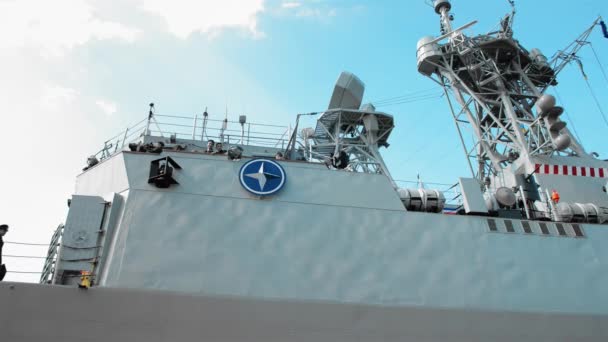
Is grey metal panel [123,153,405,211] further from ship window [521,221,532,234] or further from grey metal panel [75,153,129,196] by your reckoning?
ship window [521,221,532,234]

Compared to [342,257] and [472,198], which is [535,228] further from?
[342,257]

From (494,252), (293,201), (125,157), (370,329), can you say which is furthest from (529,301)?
(125,157)

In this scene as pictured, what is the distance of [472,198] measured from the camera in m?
8.64

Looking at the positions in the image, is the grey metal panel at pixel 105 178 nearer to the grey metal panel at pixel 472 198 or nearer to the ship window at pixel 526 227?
the grey metal panel at pixel 472 198

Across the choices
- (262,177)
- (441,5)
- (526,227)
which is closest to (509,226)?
(526,227)

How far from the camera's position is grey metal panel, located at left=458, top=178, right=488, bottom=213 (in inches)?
335

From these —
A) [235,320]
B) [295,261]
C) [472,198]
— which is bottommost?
[235,320]

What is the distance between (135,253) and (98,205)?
1151mm

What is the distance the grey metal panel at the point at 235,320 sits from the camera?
5906 mm

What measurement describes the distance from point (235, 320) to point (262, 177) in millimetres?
2510

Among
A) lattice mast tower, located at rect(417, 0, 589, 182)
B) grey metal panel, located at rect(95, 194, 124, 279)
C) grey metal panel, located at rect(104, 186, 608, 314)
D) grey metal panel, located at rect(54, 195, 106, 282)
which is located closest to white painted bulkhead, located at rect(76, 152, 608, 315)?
grey metal panel, located at rect(104, 186, 608, 314)

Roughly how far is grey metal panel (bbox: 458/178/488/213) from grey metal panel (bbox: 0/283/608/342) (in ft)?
6.89

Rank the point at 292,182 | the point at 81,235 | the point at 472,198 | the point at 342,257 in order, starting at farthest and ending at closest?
the point at 472,198 < the point at 292,182 < the point at 342,257 < the point at 81,235

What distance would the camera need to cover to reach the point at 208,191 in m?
7.50
